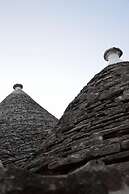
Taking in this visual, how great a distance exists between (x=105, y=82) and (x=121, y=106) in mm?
1105

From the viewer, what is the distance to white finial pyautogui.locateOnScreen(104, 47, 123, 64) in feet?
21.4

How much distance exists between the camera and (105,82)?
5.05 m

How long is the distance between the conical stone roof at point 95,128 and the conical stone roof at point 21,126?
1203 mm

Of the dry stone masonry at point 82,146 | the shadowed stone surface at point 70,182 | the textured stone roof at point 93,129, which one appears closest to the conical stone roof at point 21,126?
the dry stone masonry at point 82,146

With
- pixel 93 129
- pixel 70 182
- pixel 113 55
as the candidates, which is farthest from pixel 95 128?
pixel 113 55

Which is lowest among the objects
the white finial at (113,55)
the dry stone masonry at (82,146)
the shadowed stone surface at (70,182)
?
the shadowed stone surface at (70,182)

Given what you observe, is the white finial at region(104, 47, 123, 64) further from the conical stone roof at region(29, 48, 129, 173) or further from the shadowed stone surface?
the shadowed stone surface

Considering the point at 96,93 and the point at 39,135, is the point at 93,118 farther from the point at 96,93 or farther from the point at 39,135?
the point at 39,135

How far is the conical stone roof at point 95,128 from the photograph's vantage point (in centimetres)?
326

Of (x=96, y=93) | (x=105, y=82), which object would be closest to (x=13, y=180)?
(x=96, y=93)

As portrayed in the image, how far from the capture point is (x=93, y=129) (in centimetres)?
383

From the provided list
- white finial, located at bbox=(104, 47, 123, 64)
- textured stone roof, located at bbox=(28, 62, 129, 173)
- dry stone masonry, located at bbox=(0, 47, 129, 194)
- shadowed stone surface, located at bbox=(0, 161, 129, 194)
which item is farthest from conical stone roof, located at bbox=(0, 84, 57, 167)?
shadowed stone surface, located at bbox=(0, 161, 129, 194)

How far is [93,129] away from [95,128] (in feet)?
0.08

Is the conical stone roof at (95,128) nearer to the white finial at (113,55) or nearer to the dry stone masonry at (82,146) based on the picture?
the dry stone masonry at (82,146)
